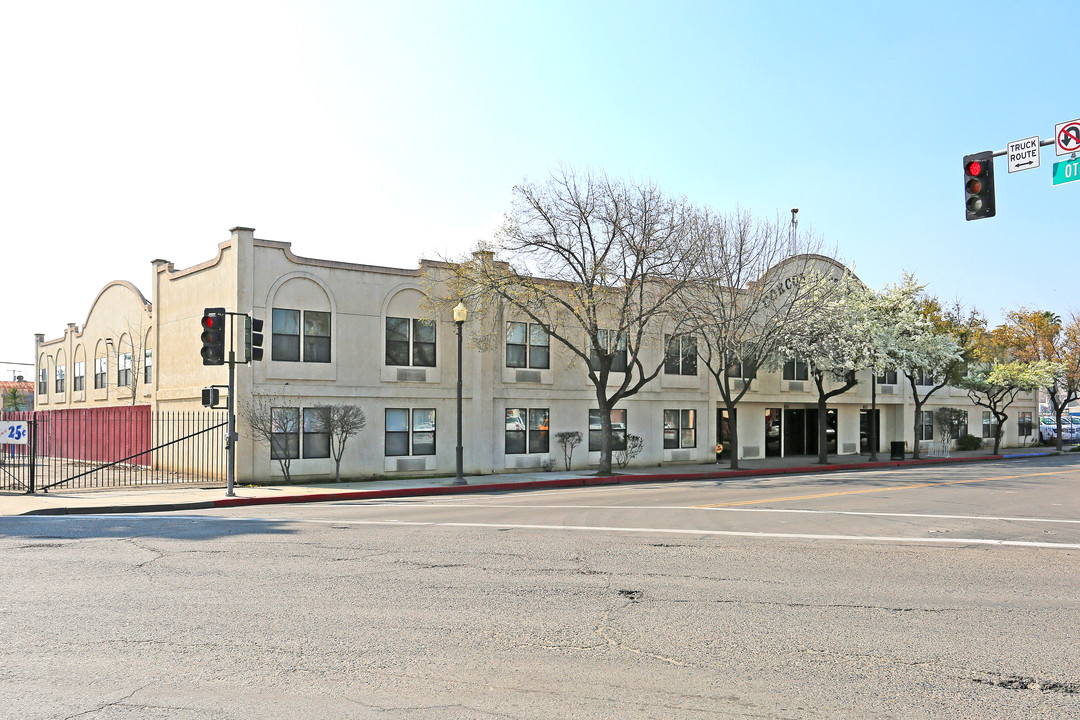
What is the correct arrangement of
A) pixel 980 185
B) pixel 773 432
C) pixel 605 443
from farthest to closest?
pixel 773 432, pixel 605 443, pixel 980 185

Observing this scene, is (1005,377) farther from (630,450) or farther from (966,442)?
(630,450)

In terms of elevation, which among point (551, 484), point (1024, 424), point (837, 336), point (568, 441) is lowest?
point (551, 484)

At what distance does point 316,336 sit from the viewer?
25094 mm

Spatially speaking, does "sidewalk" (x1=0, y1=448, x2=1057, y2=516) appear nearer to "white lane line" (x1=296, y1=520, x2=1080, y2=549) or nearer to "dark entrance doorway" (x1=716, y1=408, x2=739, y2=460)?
"dark entrance doorway" (x1=716, y1=408, x2=739, y2=460)

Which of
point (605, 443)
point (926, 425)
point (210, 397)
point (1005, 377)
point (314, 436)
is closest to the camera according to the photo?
point (210, 397)

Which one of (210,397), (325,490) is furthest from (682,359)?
(210,397)

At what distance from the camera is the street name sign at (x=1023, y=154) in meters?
12.2

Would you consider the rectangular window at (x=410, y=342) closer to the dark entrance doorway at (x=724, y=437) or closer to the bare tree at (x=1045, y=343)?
the dark entrance doorway at (x=724, y=437)

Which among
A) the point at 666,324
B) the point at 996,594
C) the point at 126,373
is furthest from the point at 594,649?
the point at 126,373

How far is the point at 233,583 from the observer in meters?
9.02

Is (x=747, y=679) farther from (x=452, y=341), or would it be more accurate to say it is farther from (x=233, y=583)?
(x=452, y=341)

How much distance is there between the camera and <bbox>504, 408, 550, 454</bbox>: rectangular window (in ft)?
94.4

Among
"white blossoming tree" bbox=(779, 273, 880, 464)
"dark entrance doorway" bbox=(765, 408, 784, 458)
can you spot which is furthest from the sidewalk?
"dark entrance doorway" bbox=(765, 408, 784, 458)

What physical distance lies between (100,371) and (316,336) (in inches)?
744
